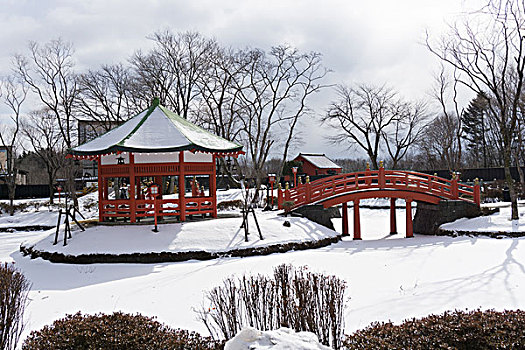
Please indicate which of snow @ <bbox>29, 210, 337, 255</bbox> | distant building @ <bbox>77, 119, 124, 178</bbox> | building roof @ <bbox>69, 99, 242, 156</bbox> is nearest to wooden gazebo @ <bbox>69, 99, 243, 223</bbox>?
building roof @ <bbox>69, 99, 242, 156</bbox>

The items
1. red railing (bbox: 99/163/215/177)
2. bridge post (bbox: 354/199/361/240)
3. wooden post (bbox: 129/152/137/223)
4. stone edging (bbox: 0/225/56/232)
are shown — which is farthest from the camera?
stone edging (bbox: 0/225/56/232)

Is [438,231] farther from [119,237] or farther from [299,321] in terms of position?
[299,321]

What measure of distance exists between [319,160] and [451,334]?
140 feet

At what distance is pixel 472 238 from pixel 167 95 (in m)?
21.0

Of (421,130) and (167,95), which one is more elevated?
(167,95)

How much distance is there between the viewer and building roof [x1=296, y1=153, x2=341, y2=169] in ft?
150

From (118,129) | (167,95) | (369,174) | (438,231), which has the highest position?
(167,95)

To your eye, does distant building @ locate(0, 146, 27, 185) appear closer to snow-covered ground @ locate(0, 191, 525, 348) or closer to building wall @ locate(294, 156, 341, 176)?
snow-covered ground @ locate(0, 191, 525, 348)

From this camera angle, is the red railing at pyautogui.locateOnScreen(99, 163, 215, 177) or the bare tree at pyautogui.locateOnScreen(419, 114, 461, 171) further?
the bare tree at pyautogui.locateOnScreen(419, 114, 461, 171)

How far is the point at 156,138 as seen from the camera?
1431 centimetres

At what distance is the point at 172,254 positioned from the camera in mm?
11789

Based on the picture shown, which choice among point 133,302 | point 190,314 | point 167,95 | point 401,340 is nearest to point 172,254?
point 133,302

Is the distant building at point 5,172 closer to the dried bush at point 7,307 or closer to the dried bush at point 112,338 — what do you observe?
the dried bush at point 7,307

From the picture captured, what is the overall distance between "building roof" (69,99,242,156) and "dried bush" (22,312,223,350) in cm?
924
